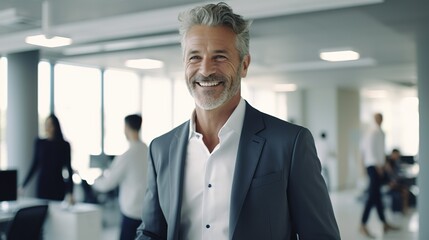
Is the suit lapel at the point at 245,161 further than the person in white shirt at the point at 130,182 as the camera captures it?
No

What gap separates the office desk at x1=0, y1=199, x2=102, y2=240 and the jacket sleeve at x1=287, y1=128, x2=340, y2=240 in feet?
12.4

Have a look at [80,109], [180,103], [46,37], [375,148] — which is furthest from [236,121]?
[180,103]

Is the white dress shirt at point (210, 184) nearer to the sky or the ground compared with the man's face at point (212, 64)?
nearer to the ground

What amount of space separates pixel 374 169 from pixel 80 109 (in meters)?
5.91

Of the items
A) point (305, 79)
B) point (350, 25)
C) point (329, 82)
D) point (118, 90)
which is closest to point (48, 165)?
point (350, 25)

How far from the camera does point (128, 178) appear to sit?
4355mm

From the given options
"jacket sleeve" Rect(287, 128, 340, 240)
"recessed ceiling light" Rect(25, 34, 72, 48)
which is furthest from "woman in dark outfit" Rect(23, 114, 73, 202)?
"jacket sleeve" Rect(287, 128, 340, 240)

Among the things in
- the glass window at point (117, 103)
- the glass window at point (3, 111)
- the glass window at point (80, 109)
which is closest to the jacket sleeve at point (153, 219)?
the glass window at point (3, 111)

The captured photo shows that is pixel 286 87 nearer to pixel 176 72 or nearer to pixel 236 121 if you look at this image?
pixel 176 72

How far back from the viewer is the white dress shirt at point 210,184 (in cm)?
144

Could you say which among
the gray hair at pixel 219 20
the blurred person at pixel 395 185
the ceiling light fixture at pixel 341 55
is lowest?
the blurred person at pixel 395 185

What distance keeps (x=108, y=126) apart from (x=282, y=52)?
172 inches

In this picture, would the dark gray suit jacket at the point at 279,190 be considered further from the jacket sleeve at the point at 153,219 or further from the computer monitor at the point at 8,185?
the computer monitor at the point at 8,185

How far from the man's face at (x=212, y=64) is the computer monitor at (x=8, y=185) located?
403cm
